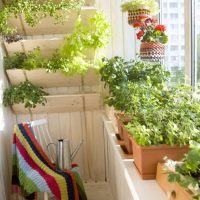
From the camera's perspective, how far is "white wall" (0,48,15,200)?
2664 millimetres

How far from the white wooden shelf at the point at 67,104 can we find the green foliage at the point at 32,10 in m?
0.72

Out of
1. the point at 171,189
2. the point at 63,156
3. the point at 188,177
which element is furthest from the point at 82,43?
the point at 188,177

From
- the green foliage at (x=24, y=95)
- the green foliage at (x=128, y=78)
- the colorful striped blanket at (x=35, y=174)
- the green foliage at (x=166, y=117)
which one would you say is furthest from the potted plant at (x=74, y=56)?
the green foliage at (x=166, y=117)

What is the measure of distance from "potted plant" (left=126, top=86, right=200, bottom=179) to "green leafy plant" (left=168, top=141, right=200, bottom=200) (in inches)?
12.5

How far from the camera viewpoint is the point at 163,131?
4.34ft

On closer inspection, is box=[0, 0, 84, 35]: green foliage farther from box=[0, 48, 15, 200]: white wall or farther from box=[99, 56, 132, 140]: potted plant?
box=[99, 56, 132, 140]: potted plant

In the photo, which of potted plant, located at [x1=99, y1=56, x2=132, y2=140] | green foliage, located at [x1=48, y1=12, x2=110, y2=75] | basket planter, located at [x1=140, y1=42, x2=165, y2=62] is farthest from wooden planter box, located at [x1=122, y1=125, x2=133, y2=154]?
green foliage, located at [x1=48, y1=12, x2=110, y2=75]

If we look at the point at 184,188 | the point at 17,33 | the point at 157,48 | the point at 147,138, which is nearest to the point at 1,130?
the point at 17,33

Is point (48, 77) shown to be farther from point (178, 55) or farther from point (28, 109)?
point (178, 55)

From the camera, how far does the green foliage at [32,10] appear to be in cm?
258

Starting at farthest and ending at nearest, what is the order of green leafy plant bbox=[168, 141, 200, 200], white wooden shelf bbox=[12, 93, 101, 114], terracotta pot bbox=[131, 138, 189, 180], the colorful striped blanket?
white wooden shelf bbox=[12, 93, 101, 114], the colorful striped blanket, terracotta pot bbox=[131, 138, 189, 180], green leafy plant bbox=[168, 141, 200, 200]

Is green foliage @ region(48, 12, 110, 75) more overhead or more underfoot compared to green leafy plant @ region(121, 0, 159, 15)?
more underfoot

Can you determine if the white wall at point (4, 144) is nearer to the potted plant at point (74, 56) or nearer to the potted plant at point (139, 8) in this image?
the potted plant at point (74, 56)

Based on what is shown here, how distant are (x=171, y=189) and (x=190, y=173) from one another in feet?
0.44
